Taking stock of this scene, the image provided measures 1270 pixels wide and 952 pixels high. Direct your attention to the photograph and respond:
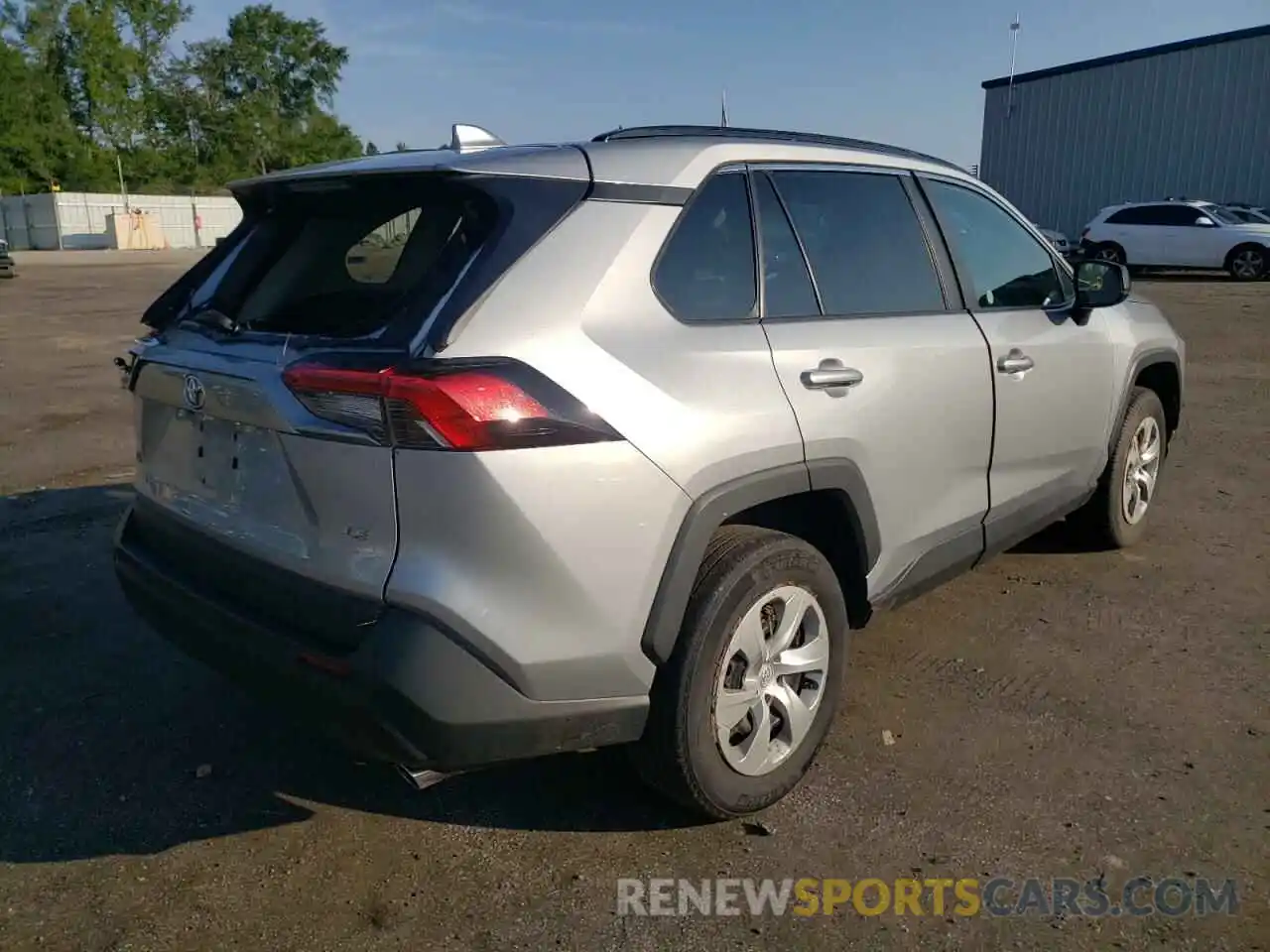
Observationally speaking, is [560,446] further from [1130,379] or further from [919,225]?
[1130,379]

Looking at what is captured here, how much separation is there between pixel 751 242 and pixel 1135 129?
3333cm

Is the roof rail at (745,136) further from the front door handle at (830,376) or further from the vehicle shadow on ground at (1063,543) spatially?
the vehicle shadow on ground at (1063,543)

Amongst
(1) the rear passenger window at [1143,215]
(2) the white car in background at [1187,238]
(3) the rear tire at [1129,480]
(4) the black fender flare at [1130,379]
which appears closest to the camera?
(4) the black fender flare at [1130,379]

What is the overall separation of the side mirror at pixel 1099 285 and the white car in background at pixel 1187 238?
1853cm

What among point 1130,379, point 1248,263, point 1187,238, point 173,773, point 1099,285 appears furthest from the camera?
point 1187,238

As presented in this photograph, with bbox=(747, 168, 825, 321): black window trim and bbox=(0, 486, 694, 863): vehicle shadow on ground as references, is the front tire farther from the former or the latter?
bbox=(747, 168, 825, 321): black window trim

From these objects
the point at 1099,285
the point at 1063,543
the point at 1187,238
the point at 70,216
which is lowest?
the point at 1063,543

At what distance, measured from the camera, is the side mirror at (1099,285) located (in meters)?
4.25

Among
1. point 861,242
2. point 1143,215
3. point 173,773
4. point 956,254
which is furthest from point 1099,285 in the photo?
point 1143,215

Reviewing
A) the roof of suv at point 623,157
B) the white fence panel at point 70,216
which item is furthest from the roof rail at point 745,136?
the white fence panel at point 70,216

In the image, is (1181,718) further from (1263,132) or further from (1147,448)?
(1263,132)

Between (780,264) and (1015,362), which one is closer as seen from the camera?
(780,264)

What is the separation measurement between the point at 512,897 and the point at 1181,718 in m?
2.28

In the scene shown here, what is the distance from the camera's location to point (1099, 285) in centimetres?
435
